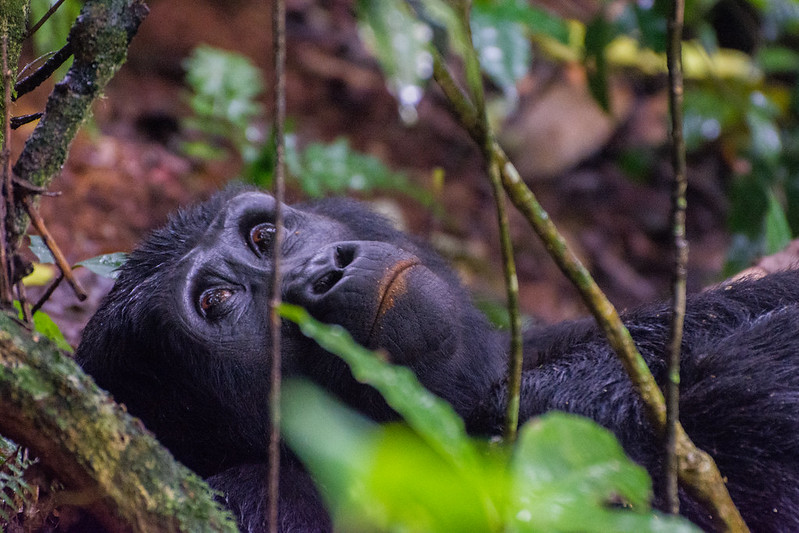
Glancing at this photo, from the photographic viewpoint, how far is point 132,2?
1.90 metres

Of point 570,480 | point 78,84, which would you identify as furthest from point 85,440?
point 78,84

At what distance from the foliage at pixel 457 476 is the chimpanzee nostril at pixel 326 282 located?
105 cm

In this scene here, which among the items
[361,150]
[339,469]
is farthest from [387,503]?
[361,150]

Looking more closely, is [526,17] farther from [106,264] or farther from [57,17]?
[106,264]

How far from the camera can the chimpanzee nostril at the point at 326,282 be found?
228 cm

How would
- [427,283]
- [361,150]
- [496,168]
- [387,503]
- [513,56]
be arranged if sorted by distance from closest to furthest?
[387,503] < [496,168] < [427,283] < [513,56] < [361,150]

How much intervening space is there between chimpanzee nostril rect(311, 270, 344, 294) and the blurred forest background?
239 cm

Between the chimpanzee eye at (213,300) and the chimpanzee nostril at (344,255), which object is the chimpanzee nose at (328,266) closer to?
the chimpanzee nostril at (344,255)

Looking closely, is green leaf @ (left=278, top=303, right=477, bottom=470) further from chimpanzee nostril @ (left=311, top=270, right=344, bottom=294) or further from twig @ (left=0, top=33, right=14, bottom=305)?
chimpanzee nostril @ (left=311, top=270, right=344, bottom=294)

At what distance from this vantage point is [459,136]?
7367 millimetres

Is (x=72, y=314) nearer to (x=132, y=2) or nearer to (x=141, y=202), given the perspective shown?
(x=141, y=202)

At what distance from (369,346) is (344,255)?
0.33 meters

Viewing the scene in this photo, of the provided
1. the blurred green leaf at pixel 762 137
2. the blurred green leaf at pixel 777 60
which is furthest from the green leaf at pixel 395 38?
the blurred green leaf at pixel 777 60

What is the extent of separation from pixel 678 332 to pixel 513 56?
2.39 m
